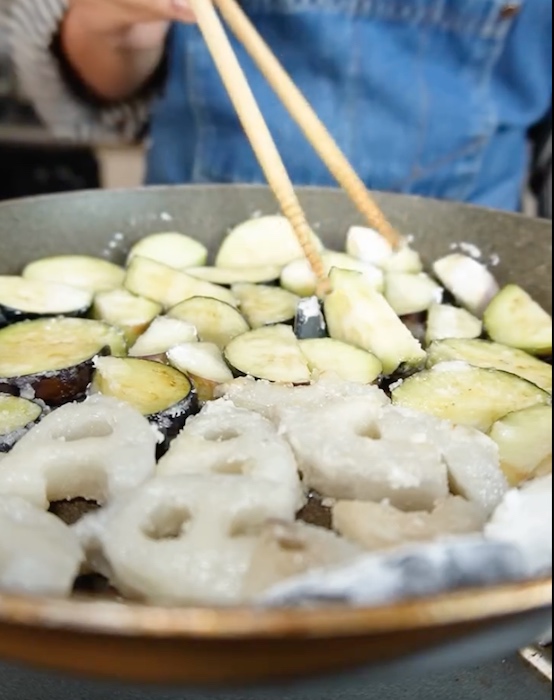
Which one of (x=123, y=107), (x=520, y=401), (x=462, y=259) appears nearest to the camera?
(x=520, y=401)

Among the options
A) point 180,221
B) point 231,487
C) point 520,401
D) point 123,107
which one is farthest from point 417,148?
point 231,487

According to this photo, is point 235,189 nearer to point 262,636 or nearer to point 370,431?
point 370,431

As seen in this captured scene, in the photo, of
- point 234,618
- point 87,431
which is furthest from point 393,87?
point 234,618

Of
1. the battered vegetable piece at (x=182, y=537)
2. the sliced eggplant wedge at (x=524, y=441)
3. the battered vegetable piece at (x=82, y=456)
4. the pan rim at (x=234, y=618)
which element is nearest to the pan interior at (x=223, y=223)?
the sliced eggplant wedge at (x=524, y=441)

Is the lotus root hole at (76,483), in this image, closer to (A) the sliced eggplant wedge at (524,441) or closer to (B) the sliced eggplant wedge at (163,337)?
(B) the sliced eggplant wedge at (163,337)

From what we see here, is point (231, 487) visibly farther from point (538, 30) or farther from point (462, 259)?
point (538, 30)

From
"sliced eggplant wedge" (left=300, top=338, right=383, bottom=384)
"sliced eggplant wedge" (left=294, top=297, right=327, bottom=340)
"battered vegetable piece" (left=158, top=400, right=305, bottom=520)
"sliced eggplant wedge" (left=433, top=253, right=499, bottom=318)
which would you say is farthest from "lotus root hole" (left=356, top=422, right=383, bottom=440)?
"sliced eggplant wedge" (left=433, top=253, right=499, bottom=318)

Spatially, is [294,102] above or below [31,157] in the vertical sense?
above
